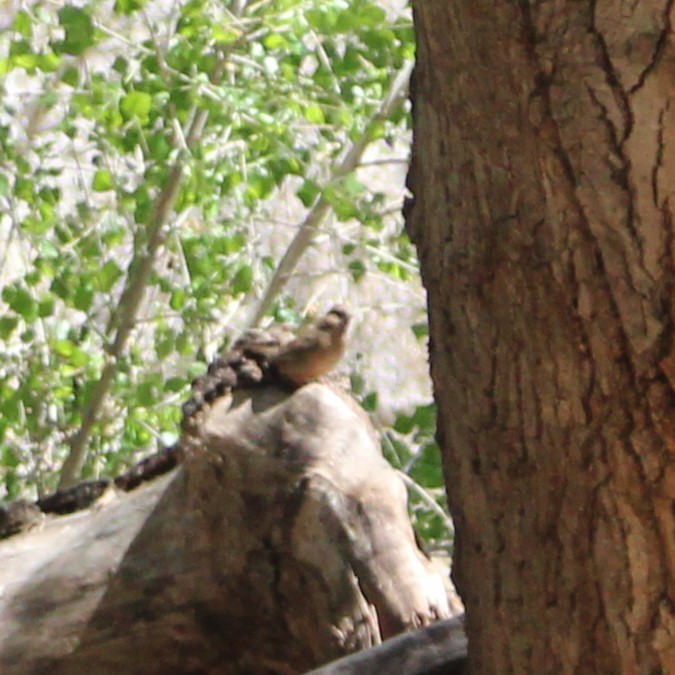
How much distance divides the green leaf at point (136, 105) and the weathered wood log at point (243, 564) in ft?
2.32

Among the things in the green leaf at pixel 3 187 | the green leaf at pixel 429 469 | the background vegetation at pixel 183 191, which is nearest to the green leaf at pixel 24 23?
the background vegetation at pixel 183 191

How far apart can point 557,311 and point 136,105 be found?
4.42 feet

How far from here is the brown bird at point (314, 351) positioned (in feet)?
4.96

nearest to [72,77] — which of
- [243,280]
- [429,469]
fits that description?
[243,280]

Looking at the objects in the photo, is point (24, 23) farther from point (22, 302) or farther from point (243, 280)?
point (243, 280)

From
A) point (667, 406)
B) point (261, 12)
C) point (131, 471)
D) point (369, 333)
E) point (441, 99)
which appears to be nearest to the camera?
point (667, 406)

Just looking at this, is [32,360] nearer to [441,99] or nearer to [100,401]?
[100,401]

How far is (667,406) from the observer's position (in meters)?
0.85

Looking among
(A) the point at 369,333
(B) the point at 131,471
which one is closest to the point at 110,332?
(B) the point at 131,471

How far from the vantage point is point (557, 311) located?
0.91m

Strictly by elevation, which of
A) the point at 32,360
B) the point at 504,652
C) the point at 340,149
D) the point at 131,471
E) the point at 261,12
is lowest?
the point at 504,652

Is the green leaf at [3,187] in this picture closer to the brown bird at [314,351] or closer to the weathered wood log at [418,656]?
the brown bird at [314,351]

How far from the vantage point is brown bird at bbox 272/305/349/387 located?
1.51 meters

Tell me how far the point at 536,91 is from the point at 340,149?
5.36 ft
